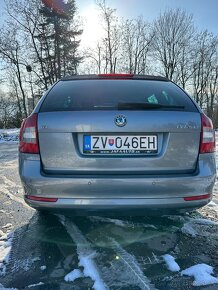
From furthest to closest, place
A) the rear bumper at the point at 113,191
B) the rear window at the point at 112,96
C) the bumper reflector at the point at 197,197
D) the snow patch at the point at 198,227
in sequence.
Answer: the snow patch at the point at 198,227 < the rear window at the point at 112,96 < the bumper reflector at the point at 197,197 < the rear bumper at the point at 113,191

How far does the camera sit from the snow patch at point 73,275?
7.18ft

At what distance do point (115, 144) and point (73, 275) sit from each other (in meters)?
1.05

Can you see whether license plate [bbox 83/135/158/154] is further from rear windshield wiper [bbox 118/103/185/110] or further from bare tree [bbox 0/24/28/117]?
bare tree [bbox 0/24/28/117]

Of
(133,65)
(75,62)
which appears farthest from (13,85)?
(133,65)

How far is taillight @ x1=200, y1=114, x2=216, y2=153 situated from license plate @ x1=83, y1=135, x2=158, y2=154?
0.48 m

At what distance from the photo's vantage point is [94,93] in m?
2.76

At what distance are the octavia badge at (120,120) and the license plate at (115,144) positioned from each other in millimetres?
102

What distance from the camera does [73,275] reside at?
224 centimetres

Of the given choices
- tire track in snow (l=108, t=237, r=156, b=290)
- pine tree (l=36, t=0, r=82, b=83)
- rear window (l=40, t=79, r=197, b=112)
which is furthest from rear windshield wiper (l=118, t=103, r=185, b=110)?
pine tree (l=36, t=0, r=82, b=83)

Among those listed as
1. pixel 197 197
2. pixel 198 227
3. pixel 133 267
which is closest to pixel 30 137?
pixel 133 267

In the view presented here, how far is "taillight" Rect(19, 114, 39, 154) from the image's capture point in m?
2.41

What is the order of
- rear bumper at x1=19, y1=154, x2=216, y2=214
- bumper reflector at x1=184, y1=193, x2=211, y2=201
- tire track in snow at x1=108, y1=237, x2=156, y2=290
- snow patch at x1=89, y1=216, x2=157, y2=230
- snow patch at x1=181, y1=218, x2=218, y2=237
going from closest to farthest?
1. tire track in snow at x1=108, y1=237, x2=156, y2=290
2. rear bumper at x1=19, y1=154, x2=216, y2=214
3. bumper reflector at x1=184, y1=193, x2=211, y2=201
4. snow patch at x1=181, y1=218, x2=218, y2=237
5. snow patch at x1=89, y1=216, x2=157, y2=230

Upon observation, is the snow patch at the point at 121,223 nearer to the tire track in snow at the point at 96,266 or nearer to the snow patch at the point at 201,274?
the tire track in snow at the point at 96,266

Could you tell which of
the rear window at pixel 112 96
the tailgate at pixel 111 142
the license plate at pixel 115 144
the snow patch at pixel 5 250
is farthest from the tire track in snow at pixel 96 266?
the rear window at pixel 112 96
